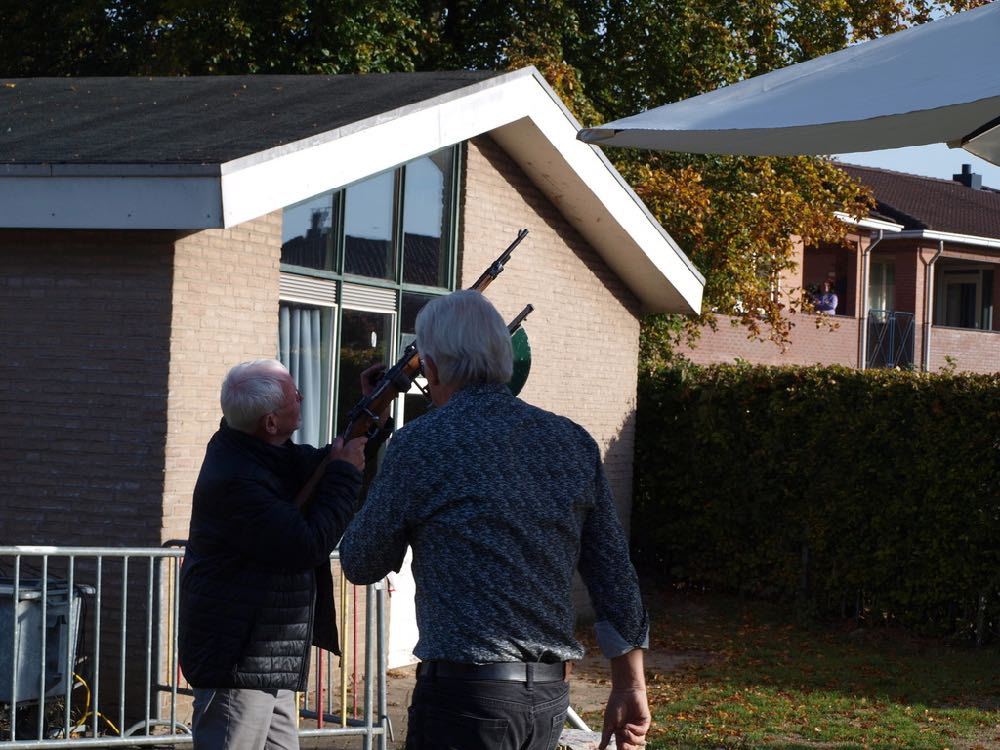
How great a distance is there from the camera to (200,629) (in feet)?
14.0

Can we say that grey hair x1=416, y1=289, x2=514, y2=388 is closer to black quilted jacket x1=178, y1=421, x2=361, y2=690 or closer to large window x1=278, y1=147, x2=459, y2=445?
black quilted jacket x1=178, y1=421, x2=361, y2=690

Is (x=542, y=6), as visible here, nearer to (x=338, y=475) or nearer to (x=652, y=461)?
(x=652, y=461)

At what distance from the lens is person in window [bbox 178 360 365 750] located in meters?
4.20

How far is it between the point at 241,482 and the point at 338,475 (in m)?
0.31

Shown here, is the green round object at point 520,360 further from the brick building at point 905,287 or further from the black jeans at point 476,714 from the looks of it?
the brick building at point 905,287

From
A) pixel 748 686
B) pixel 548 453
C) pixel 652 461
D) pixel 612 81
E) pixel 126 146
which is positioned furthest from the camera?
pixel 612 81

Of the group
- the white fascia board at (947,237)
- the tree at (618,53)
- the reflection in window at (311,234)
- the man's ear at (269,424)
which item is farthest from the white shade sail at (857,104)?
the white fascia board at (947,237)

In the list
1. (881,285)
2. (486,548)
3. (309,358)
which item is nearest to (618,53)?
(309,358)

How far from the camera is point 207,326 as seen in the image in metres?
8.85

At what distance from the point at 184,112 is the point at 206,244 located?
1.70 meters

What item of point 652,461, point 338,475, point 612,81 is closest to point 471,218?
point 652,461

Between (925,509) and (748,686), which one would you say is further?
(925,509)

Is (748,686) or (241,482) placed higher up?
(241,482)

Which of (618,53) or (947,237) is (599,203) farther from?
(947,237)
